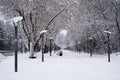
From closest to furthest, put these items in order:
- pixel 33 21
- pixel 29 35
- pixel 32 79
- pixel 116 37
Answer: pixel 32 79 → pixel 29 35 → pixel 33 21 → pixel 116 37

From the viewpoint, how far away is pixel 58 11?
33.7 meters

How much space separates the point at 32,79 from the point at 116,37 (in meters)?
28.8

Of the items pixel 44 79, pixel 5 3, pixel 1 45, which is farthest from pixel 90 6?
pixel 1 45

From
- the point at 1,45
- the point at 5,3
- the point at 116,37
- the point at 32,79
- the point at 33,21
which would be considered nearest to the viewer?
the point at 32,79

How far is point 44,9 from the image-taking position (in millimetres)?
33562

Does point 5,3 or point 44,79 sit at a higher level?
point 5,3

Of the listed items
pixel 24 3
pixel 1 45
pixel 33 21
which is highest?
pixel 24 3

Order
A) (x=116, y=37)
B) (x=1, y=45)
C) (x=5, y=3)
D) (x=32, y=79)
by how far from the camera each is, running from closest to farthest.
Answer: (x=32, y=79)
(x=5, y=3)
(x=116, y=37)
(x=1, y=45)

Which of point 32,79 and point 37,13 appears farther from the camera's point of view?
point 37,13

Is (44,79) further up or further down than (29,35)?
further down

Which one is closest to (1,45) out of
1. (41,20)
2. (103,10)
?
(41,20)

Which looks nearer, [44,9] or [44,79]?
[44,79]

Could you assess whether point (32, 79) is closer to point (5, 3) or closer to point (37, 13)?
point (5, 3)

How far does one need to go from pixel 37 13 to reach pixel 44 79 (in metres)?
23.4
